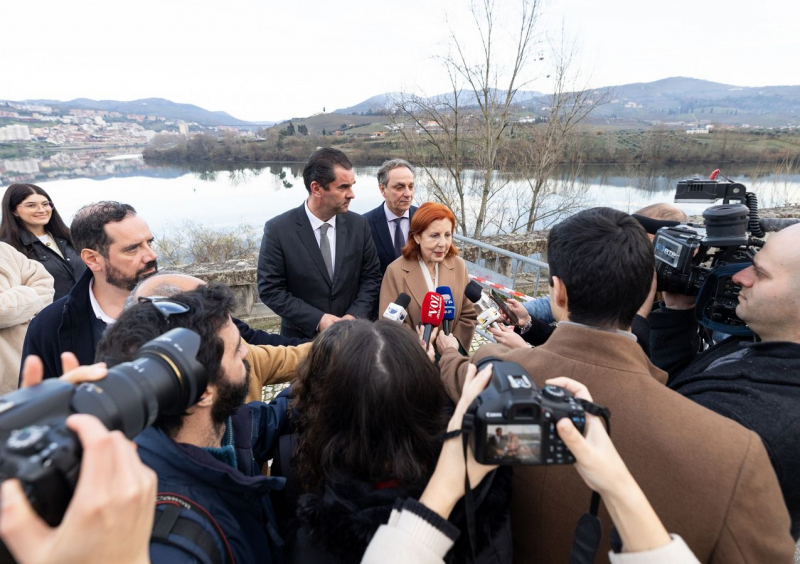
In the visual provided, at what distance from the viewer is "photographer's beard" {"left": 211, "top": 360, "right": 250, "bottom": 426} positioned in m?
1.32

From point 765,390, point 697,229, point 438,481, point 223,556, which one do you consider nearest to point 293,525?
point 223,556

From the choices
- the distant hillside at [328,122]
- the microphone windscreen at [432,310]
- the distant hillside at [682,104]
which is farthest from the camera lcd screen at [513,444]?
the distant hillside at [328,122]

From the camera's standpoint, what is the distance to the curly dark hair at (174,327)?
1.18m

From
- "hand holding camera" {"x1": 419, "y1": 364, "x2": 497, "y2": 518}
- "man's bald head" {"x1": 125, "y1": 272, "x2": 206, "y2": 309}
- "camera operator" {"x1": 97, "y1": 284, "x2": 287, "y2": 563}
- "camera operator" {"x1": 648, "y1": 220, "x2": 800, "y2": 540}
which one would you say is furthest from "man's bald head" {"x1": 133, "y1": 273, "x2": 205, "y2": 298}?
"camera operator" {"x1": 648, "y1": 220, "x2": 800, "y2": 540}

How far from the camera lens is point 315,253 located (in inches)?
125

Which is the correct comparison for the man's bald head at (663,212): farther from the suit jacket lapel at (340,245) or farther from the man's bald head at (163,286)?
the man's bald head at (163,286)

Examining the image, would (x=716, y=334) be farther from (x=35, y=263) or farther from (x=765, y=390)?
(x=35, y=263)

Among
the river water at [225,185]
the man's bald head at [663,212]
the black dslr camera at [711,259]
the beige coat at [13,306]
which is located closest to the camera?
the black dslr camera at [711,259]

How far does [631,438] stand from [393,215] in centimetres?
342

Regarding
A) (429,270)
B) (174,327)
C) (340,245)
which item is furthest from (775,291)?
(340,245)

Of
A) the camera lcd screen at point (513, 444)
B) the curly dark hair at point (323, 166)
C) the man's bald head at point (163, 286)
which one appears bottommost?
the camera lcd screen at point (513, 444)

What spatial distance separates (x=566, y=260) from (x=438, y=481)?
778 millimetres

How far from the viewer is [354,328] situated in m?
1.28

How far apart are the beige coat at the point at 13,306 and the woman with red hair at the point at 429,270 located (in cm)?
246
